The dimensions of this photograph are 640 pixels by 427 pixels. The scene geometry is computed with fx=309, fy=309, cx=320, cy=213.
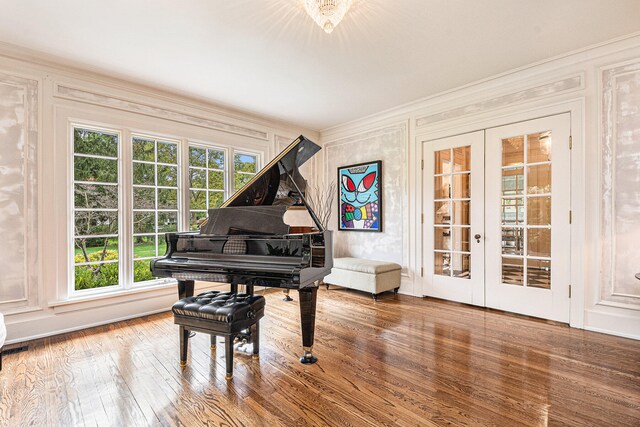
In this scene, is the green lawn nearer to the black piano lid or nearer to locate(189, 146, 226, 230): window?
locate(189, 146, 226, 230): window

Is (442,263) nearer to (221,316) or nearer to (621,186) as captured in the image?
(621,186)

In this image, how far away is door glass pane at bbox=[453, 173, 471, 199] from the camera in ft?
13.6

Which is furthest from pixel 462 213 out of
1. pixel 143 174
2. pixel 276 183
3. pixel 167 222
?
pixel 143 174

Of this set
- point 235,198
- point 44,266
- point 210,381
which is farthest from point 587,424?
point 44,266

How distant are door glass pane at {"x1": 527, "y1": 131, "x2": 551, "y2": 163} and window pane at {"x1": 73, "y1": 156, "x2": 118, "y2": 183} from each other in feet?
16.2

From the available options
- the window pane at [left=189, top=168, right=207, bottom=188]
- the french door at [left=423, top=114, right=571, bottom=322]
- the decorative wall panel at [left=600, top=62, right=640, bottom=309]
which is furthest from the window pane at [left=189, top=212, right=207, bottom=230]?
the decorative wall panel at [left=600, top=62, right=640, bottom=309]

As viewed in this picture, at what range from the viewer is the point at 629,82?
299cm

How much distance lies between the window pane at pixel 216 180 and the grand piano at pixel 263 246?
1.78 m

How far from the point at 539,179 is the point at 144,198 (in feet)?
15.7

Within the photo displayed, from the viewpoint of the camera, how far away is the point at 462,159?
4195mm

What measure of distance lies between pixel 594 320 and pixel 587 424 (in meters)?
1.89

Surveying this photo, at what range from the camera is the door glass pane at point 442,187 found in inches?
171

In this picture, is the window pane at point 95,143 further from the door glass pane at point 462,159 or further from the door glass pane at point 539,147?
the door glass pane at point 539,147

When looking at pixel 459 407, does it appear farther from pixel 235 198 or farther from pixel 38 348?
pixel 38 348
